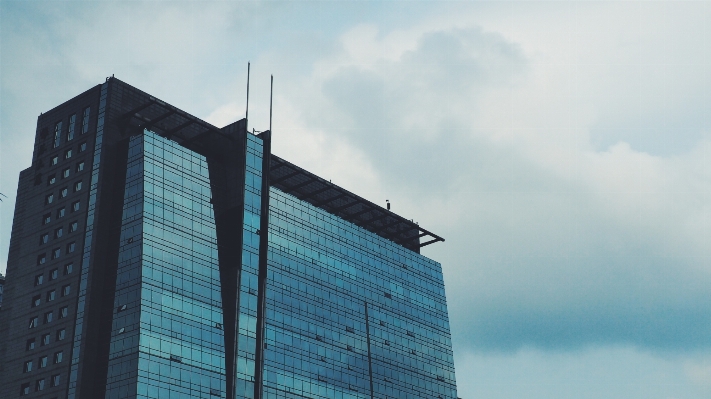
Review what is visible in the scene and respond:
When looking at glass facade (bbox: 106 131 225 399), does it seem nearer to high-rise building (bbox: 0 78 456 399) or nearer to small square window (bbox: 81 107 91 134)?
high-rise building (bbox: 0 78 456 399)

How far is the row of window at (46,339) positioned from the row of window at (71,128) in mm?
29037

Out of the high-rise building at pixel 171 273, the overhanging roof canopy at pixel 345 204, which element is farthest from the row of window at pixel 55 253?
the overhanging roof canopy at pixel 345 204

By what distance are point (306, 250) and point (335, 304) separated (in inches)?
404

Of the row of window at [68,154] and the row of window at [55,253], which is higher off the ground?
the row of window at [68,154]

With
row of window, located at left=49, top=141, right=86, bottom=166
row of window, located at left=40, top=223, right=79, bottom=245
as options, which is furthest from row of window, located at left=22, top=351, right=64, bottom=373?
row of window, located at left=49, top=141, right=86, bottom=166

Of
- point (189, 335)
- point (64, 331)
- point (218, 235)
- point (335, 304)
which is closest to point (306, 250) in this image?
point (335, 304)

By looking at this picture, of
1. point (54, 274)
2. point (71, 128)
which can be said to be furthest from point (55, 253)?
point (71, 128)

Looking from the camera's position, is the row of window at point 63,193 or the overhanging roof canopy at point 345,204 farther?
the overhanging roof canopy at point 345,204

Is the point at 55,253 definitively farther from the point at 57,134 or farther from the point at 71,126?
the point at 57,134

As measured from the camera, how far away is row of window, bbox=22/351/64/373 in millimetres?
113625

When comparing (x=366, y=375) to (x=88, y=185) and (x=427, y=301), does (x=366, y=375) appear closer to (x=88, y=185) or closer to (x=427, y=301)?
(x=427, y=301)

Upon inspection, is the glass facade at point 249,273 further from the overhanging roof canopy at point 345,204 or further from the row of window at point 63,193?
the row of window at point 63,193

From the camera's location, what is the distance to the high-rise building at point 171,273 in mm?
112750

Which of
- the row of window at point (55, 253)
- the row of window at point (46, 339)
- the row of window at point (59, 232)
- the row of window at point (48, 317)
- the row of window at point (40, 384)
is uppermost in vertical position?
the row of window at point (59, 232)
